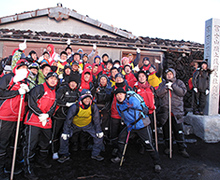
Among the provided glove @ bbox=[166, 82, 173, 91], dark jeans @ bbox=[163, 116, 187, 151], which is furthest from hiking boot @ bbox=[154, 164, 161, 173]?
glove @ bbox=[166, 82, 173, 91]

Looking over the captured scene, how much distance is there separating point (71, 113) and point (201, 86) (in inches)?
189

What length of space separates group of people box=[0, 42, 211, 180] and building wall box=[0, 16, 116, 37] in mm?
5756

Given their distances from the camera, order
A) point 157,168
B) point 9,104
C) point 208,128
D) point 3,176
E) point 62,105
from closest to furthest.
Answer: point 3,176, point 9,104, point 157,168, point 62,105, point 208,128

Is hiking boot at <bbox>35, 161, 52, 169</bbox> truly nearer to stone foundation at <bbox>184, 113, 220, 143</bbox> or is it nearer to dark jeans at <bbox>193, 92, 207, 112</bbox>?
stone foundation at <bbox>184, 113, 220, 143</bbox>

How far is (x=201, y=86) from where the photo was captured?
5.66 m

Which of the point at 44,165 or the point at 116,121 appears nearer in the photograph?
the point at 44,165

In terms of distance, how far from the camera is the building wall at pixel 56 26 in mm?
9797

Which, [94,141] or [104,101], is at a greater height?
[104,101]

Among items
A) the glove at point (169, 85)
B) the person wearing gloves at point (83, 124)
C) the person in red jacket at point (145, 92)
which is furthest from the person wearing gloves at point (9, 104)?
the glove at point (169, 85)

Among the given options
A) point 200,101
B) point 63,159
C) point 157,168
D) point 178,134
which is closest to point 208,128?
point 200,101

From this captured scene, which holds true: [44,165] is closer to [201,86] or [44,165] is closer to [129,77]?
[129,77]

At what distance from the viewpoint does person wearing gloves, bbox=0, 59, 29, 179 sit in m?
2.86

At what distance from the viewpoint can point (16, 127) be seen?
3.14 meters

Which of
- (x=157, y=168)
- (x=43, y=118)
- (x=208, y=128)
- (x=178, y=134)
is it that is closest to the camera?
(x=43, y=118)
